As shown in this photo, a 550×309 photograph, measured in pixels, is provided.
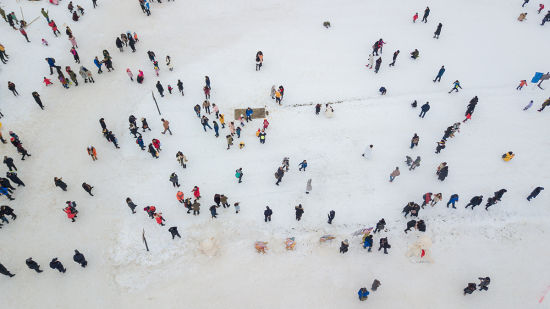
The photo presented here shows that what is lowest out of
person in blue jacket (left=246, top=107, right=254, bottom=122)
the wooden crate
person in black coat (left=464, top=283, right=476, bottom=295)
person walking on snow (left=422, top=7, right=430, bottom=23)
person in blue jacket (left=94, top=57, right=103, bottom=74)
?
person in black coat (left=464, top=283, right=476, bottom=295)

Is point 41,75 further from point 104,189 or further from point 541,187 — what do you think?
point 541,187

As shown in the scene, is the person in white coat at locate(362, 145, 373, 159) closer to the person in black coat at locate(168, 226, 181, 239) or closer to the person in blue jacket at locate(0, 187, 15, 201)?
the person in black coat at locate(168, 226, 181, 239)

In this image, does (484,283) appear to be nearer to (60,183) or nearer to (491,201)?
(491,201)

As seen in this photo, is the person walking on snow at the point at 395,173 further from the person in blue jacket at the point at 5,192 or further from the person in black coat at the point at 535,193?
the person in blue jacket at the point at 5,192

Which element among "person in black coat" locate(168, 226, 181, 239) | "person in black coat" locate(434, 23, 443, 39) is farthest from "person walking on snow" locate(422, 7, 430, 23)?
"person in black coat" locate(168, 226, 181, 239)

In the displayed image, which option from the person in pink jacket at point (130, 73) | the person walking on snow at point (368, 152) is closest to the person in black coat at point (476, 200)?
the person walking on snow at point (368, 152)

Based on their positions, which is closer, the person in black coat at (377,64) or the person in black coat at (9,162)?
the person in black coat at (9,162)

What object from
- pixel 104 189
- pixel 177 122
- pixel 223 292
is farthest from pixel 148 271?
pixel 177 122

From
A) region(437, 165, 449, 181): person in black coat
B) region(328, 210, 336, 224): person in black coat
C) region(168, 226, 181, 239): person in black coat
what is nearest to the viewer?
region(168, 226, 181, 239): person in black coat
